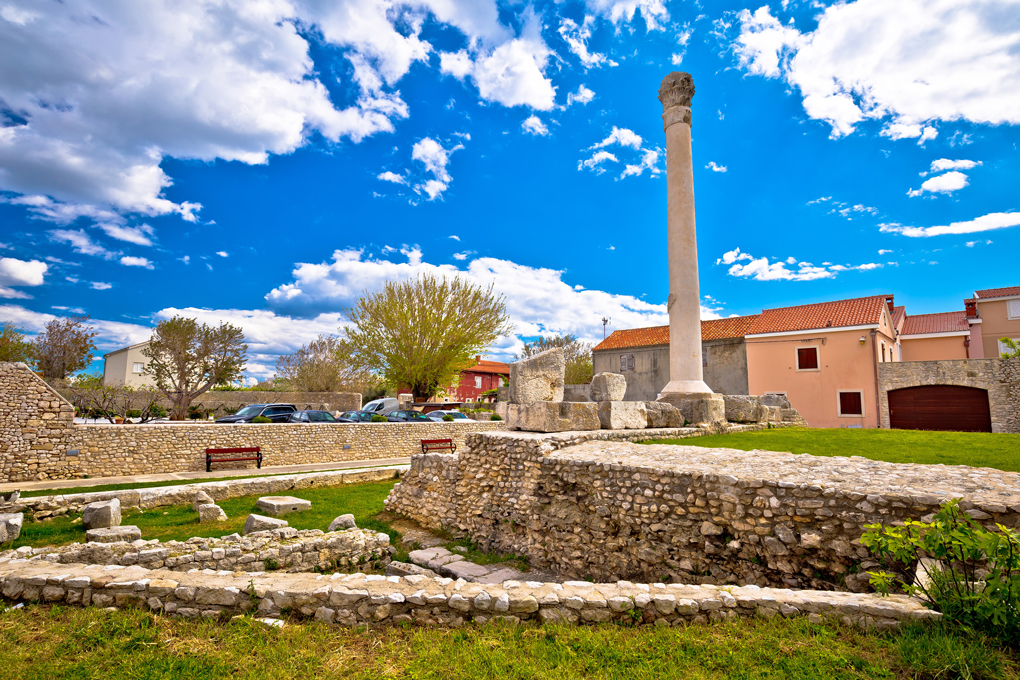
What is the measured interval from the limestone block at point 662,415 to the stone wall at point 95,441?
489 inches

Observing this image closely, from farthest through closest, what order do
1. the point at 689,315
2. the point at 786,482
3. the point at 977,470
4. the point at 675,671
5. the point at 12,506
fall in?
1. the point at 689,315
2. the point at 12,506
3. the point at 977,470
4. the point at 786,482
5. the point at 675,671

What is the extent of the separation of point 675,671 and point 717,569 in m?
2.70

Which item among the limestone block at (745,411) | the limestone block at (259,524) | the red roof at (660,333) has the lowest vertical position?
the limestone block at (259,524)

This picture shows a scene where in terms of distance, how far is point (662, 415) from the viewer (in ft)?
37.6

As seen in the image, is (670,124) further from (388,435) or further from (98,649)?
(98,649)

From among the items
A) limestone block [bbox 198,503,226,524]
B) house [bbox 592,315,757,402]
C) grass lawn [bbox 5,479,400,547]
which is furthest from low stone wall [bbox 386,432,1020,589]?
house [bbox 592,315,757,402]

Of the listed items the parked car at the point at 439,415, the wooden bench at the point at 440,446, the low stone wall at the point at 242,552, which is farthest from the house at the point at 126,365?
the low stone wall at the point at 242,552

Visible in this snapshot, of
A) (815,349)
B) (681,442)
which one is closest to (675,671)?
(681,442)

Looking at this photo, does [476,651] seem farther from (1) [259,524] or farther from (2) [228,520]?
(2) [228,520]

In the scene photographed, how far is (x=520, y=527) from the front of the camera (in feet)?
25.2

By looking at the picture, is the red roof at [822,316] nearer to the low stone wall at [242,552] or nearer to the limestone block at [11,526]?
the low stone wall at [242,552]

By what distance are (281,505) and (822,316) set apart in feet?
85.5

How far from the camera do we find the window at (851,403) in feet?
72.3

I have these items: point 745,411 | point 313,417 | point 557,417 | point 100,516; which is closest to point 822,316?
A: point 745,411
